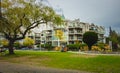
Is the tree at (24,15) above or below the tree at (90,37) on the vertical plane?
above

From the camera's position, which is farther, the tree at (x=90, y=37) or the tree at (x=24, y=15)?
the tree at (x=90, y=37)

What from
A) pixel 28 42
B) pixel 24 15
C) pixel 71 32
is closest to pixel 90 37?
pixel 24 15

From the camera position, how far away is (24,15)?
153ft

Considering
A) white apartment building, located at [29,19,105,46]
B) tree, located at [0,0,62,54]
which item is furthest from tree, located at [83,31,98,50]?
white apartment building, located at [29,19,105,46]

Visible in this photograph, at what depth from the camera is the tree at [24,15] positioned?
4594 centimetres

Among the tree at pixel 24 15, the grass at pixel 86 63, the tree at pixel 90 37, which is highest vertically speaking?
the tree at pixel 24 15

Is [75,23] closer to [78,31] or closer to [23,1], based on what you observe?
[78,31]

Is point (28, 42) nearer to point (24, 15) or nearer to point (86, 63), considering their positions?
point (24, 15)

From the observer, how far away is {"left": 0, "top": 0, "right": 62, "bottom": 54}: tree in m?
45.9

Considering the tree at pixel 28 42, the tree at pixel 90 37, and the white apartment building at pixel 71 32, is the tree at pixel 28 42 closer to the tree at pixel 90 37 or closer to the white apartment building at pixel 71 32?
the white apartment building at pixel 71 32

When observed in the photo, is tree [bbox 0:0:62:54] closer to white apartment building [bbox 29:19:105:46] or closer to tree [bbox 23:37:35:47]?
white apartment building [bbox 29:19:105:46]

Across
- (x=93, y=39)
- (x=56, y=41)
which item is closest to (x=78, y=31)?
(x=56, y=41)

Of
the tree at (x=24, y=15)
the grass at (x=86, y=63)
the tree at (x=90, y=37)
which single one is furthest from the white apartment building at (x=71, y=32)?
the grass at (x=86, y=63)

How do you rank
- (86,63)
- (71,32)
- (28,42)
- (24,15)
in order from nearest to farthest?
1. (86,63)
2. (24,15)
3. (28,42)
4. (71,32)
